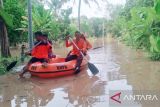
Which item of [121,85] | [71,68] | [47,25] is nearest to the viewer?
[121,85]

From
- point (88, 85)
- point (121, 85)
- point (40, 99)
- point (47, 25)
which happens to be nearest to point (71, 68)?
point (88, 85)

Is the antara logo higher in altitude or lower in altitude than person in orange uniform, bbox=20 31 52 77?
lower

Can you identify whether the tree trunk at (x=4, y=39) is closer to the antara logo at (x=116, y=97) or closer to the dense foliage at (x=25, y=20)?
the dense foliage at (x=25, y=20)

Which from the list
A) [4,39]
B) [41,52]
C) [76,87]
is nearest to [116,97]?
[76,87]

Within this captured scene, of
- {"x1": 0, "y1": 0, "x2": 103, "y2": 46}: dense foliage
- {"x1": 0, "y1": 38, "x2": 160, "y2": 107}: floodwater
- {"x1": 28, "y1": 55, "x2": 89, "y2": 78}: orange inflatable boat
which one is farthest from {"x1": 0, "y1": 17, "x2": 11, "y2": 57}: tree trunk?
{"x1": 28, "y1": 55, "x2": 89, "y2": 78}: orange inflatable boat

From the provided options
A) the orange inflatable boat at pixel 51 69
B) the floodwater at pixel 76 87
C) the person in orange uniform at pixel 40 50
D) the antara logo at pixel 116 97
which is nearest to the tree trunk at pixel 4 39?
the floodwater at pixel 76 87

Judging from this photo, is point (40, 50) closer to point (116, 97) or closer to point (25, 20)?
point (116, 97)

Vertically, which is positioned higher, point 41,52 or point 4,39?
point 4,39

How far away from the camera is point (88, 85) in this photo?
333 inches

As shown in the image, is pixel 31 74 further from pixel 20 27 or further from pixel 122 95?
pixel 20 27

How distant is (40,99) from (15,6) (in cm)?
1241

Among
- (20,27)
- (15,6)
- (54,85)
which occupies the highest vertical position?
(15,6)

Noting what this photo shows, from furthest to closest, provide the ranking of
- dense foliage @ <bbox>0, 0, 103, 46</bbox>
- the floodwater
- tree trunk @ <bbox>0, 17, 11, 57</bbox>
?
dense foliage @ <bbox>0, 0, 103, 46</bbox>, tree trunk @ <bbox>0, 17, 11, 57</bbox>, the floodwater

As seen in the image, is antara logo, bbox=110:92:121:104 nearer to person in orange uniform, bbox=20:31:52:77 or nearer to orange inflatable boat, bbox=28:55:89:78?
orange inflatable boat, bbox=28:55:89:78
